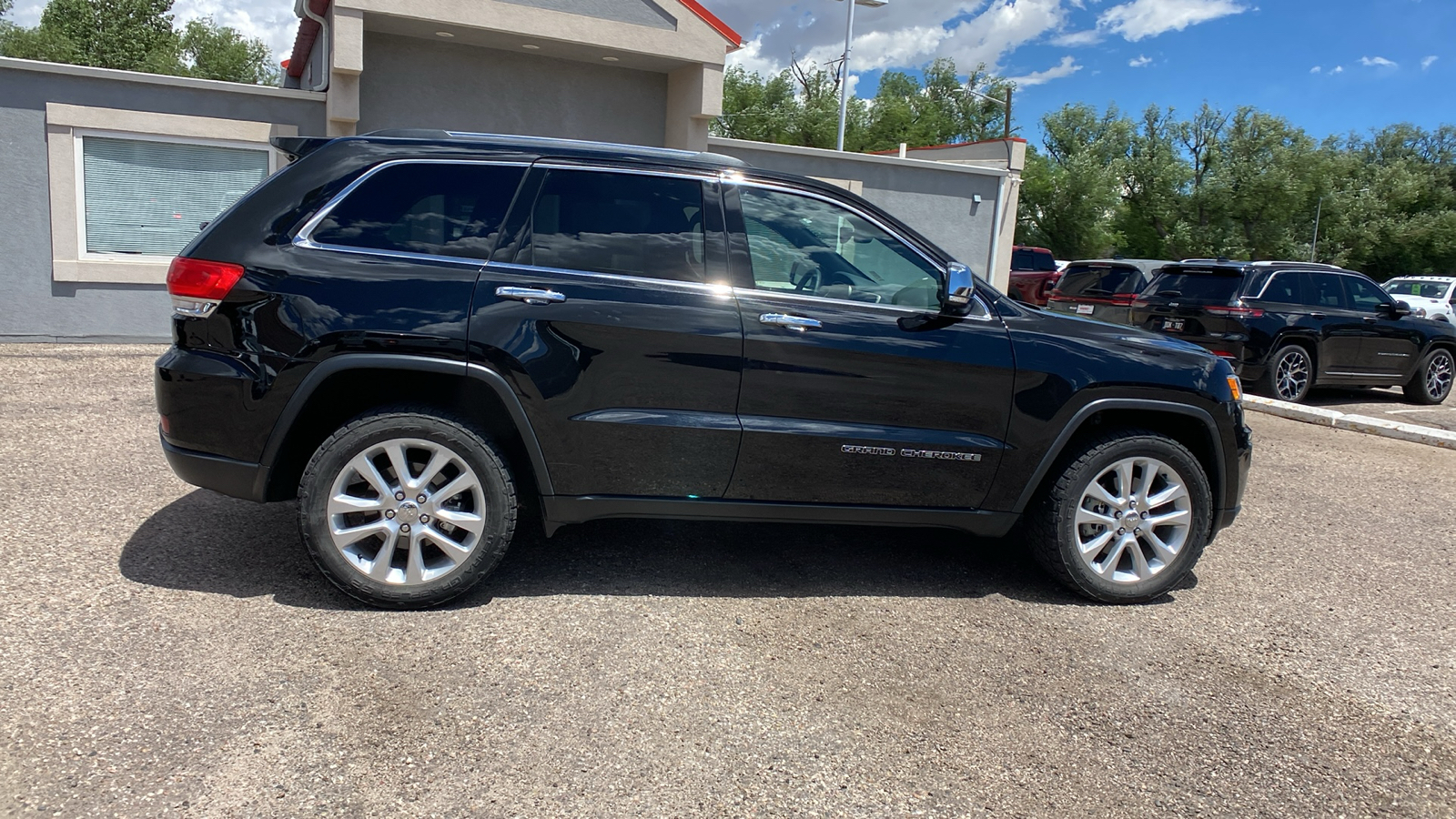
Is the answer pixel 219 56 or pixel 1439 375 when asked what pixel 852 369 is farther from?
pixel 219 56

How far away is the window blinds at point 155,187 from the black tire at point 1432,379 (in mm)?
14217

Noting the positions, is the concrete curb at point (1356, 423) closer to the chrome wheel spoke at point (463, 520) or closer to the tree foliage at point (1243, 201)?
the chrome wheel spoke at point (463, 520)

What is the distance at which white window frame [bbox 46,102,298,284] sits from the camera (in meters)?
10.6

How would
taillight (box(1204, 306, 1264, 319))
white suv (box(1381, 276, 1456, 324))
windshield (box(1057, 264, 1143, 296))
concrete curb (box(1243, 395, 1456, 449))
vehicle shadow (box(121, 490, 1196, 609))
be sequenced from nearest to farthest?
Answer: vehicle shadow (box(121, 490, 1196, 609))
concrete curb (box(1243, 395, 1456, 449))
taillight (box(1204, 306, 1264, 319))
windshield (box(1057, 264, 1143, 296))
white suv (box(1381, 276, 1456, 324))

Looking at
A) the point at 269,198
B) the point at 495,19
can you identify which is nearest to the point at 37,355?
the point at 495,19

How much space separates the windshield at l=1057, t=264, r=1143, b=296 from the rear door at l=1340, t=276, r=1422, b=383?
3434mm

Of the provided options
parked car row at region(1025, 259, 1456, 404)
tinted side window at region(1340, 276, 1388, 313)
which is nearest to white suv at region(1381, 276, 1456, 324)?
parked car row at region(1025, 259, 1456, 404)

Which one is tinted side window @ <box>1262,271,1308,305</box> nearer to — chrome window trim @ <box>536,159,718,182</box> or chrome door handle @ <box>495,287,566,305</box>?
chrome window trim @ <box>536,159,718,182</box>

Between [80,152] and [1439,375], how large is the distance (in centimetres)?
1621

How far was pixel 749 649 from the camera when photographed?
3.85 meters

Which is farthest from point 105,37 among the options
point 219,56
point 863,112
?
point 863,112

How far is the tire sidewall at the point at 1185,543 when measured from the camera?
4.43 m

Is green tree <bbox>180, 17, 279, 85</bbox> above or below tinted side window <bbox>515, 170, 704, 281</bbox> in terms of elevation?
above

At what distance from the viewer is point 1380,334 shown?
12.2m
